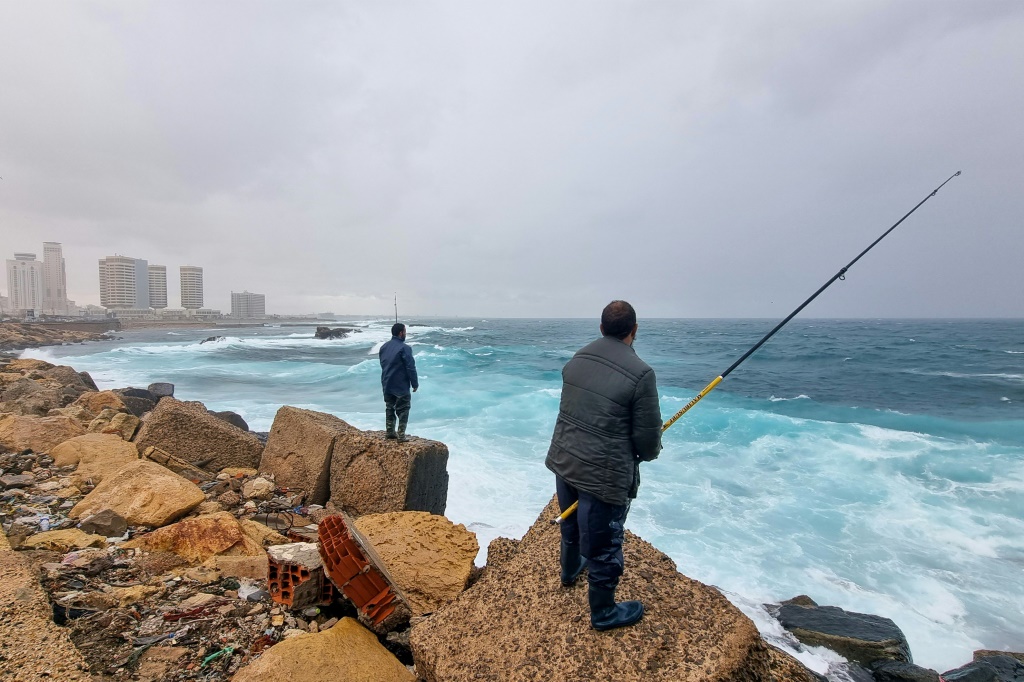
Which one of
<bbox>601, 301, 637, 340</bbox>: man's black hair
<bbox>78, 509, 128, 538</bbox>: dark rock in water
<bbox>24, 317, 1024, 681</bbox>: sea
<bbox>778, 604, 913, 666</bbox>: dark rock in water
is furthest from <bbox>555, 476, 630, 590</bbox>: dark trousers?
<bbox>778, 604, 913, 666</bbox>: dark rock in water

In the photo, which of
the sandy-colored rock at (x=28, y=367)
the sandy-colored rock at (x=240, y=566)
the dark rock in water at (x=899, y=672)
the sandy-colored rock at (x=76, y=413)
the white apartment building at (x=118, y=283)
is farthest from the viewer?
the white apartment building at (x=118, y=283)

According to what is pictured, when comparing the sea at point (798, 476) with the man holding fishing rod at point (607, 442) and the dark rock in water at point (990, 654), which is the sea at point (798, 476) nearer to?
the dark rock in water at point (990, 654)

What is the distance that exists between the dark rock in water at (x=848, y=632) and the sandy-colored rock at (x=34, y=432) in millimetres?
A: 9602

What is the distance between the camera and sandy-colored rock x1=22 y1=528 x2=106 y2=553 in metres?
3.82

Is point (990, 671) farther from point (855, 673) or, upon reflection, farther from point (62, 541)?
point (62, 541)

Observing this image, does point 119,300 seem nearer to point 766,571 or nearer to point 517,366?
point 517,366

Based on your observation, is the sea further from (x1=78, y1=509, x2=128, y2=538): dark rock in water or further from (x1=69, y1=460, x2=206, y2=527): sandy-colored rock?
(x1=78, y1=509, x2=128, y2=538): dark rock in water

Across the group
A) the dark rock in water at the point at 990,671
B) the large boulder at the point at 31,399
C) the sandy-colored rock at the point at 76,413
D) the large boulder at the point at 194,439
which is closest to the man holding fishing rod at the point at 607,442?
the dark rock in water at the point at 990,671

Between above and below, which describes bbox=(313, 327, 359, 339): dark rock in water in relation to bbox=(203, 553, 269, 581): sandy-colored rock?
below

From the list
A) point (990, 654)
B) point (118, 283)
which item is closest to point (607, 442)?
point (990, 654)

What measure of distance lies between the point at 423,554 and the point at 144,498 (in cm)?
283

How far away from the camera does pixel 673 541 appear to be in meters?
8.15

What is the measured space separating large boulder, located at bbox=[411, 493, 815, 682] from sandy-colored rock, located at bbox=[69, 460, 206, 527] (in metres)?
3.11

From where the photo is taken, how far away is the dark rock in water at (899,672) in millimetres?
4410
